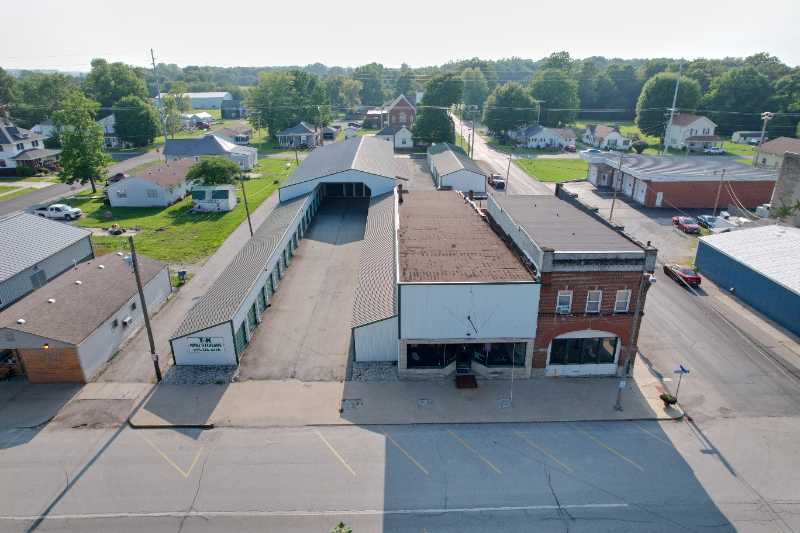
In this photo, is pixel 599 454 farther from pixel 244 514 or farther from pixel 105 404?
pixel 105 404

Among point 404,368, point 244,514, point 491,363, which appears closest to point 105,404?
point 244,514

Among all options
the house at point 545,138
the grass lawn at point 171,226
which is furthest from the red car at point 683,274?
the house at point 545,138

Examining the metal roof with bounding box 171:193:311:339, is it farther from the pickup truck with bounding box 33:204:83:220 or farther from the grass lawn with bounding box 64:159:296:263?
the pickup truck with bounding box 33:204:83:220

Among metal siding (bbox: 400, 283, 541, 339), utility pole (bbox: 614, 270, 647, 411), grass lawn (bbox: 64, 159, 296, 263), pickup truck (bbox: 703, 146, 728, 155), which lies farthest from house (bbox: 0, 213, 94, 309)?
pickup truck (bbox: 703, 146, 728, 155)

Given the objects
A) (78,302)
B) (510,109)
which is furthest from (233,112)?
(78,302)

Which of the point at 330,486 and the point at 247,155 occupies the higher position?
the point at 247,155

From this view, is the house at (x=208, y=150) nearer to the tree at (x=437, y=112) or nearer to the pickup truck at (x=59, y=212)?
the pickup truck at (x=59, y=212)

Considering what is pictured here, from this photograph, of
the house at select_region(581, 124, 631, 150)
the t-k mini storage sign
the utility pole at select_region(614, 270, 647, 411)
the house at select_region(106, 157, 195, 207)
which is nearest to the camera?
the utility pole at select_region(614, 270, 647, 411)
